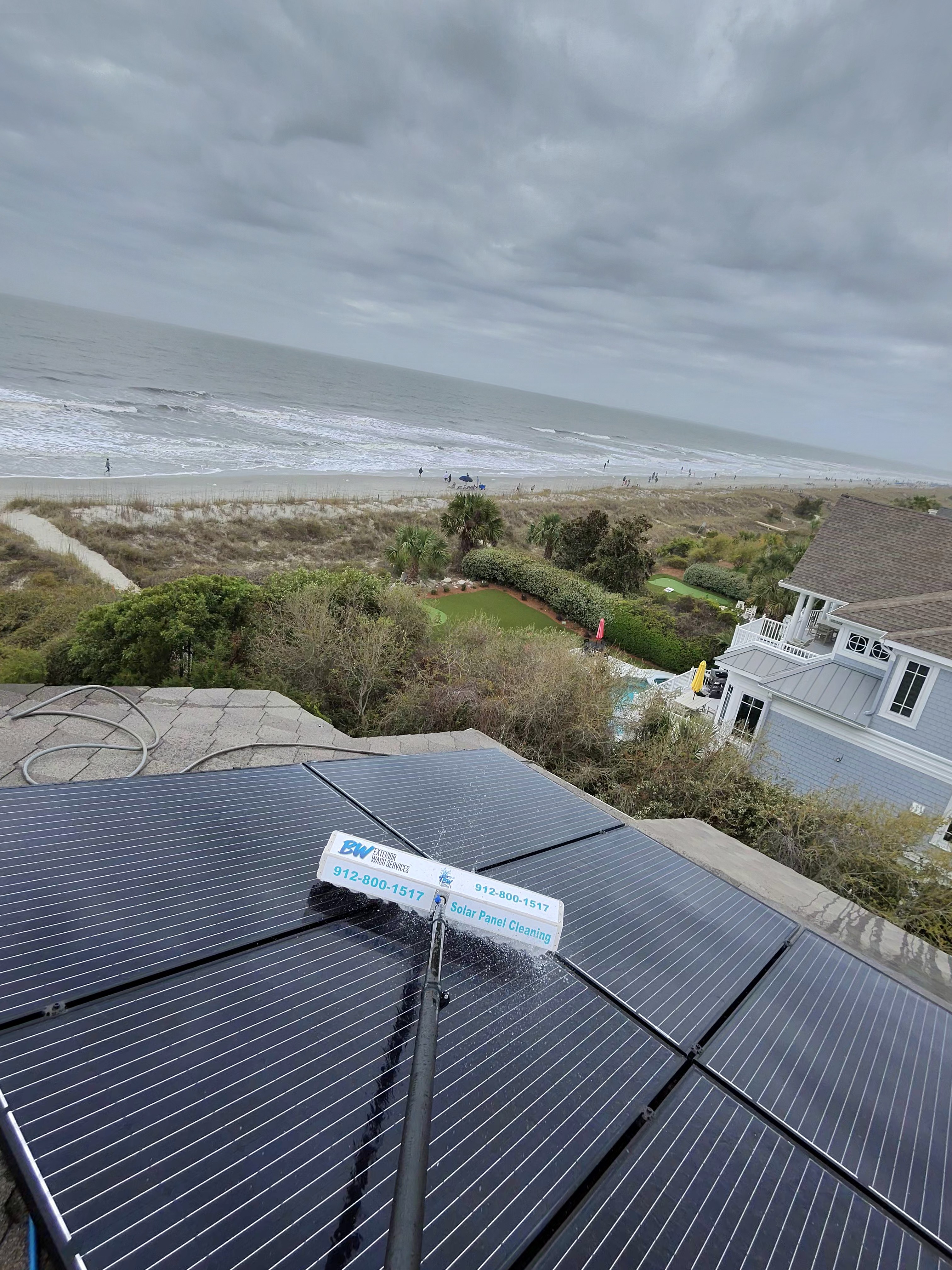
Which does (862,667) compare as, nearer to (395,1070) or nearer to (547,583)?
(547,583)

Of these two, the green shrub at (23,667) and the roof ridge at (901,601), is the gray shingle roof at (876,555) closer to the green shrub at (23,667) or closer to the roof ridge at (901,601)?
the roof ridge at (901,601)

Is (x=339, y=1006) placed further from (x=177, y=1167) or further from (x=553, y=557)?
(x=553, y=557)

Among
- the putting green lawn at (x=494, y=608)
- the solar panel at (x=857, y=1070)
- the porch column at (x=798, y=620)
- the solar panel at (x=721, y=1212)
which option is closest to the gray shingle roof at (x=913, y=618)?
the porch column at (x=798, y=620)

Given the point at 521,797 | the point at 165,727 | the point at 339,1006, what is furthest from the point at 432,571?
the point at 339,1006

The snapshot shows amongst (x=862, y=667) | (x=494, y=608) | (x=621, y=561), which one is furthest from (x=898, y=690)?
(x=621, y=561)

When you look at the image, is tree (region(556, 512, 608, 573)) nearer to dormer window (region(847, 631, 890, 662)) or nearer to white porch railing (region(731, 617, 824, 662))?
white porch railing (region(731, 617, 824, 662))

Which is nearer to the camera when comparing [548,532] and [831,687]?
[831,687]
